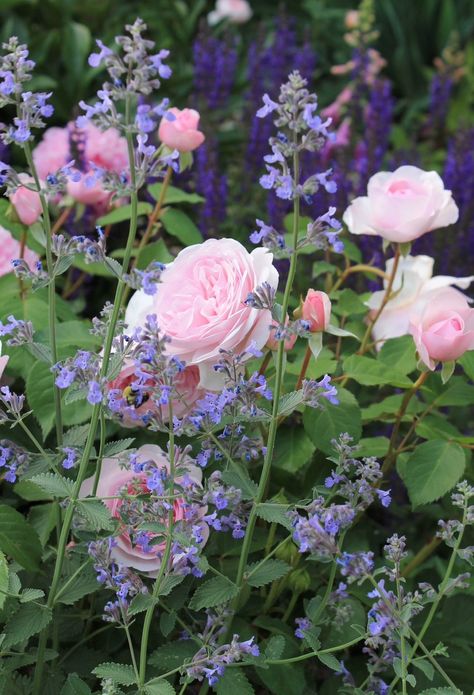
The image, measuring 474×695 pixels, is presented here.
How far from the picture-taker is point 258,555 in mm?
1039

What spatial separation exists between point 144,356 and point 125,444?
0.45 ft

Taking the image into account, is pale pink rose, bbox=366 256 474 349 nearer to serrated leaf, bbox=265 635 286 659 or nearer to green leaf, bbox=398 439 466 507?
green leaf, bbox=398 439 466 507

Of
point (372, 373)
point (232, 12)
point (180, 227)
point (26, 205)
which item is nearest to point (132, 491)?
point (372, 373)

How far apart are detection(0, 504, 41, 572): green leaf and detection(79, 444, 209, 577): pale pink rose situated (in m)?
0.06

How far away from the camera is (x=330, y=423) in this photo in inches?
38.9

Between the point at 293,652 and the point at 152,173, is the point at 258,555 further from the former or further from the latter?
the point at 152,173

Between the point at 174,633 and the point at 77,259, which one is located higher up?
the point at 77,259

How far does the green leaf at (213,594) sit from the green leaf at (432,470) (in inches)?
9.5

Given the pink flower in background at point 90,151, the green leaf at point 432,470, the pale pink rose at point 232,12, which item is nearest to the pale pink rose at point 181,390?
the green leaf at point 432,470

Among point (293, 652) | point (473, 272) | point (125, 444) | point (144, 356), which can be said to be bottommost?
point (473, 272)

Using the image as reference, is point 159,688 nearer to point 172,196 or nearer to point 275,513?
point 275,513

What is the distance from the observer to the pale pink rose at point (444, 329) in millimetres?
946

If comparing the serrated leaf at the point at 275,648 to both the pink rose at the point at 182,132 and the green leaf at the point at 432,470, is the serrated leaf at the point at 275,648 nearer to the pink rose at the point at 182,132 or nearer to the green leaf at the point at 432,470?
the green leaf at the point at 432,470

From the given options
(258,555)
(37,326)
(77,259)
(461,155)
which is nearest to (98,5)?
(461,155)
